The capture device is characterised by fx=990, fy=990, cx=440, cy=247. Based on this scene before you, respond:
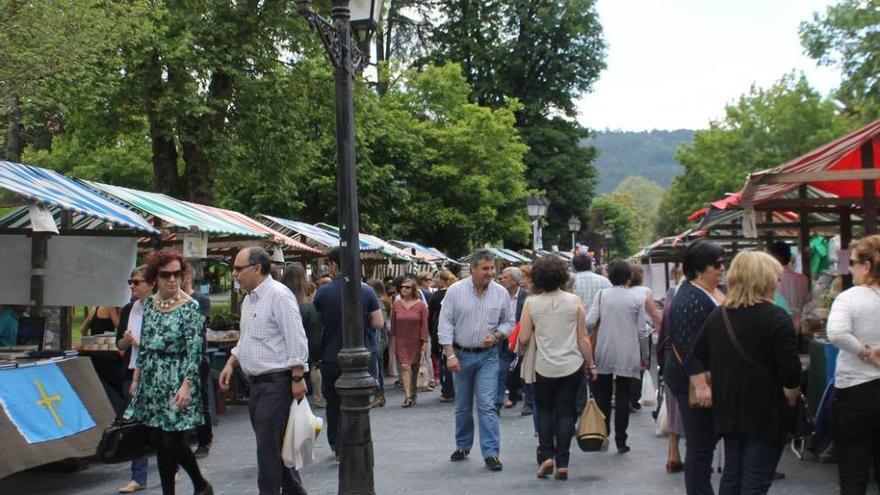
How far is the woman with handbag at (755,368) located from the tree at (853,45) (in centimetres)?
1933

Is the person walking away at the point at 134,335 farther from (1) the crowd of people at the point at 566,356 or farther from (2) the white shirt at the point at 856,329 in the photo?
(2) the white shirt at the point at 856,329

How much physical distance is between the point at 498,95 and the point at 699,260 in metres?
38.6

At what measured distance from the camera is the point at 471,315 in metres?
8.79

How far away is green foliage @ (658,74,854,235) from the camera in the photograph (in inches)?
1882

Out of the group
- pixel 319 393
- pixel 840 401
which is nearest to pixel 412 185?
pixel 319 393

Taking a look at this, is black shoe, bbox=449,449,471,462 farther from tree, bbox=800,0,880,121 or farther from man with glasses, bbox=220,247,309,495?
tree, bbox=800,0,880,121

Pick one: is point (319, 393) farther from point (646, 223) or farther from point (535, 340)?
point (646, 223)

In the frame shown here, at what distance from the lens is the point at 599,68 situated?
4500 cm

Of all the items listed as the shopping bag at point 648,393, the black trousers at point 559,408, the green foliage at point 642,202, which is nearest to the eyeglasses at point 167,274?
the black trousers at point 559,408

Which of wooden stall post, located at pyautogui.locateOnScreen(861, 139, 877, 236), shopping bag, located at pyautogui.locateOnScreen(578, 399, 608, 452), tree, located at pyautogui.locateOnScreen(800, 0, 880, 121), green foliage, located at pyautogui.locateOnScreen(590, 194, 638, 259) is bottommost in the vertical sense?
shopping bag, located at pyautogui.locateOnScreen(578, 399, 608, 452)

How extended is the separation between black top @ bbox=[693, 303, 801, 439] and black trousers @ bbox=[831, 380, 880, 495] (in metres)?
0.61

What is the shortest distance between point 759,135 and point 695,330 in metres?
47.1

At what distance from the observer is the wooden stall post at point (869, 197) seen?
9258 millimetres

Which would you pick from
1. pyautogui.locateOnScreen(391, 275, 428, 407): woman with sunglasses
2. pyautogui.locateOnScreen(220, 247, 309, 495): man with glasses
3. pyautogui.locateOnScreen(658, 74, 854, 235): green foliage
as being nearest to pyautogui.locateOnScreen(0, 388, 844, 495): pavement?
pyautogui.locateOnScreen(220, 247, 309, 495): man with glasses
